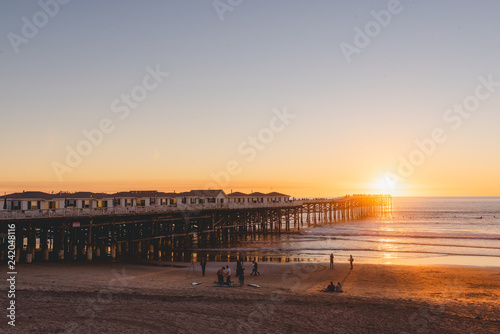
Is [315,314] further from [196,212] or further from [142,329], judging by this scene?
[196,212]

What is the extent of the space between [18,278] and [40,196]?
55.2 feet

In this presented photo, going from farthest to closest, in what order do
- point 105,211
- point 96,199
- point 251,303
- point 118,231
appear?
point 118,231 → point 96,199 → point 105,211 → point 251,303

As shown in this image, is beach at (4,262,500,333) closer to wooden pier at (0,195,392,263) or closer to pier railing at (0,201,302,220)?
pier railing at (0,201,302,220)

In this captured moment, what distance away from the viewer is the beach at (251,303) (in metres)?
14.2

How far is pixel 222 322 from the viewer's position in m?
14.5

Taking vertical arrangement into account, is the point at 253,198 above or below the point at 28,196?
below

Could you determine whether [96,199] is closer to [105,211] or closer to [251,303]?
[105,211]

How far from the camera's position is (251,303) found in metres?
17.2

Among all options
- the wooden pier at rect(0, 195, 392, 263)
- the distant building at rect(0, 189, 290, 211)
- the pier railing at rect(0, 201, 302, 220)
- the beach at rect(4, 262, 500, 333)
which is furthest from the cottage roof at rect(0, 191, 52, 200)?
the beach at rect(4, 262, 500, 333)

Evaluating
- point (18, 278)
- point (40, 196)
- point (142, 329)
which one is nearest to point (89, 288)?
point (18, 278)

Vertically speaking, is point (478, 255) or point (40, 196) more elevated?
point (40, 196)

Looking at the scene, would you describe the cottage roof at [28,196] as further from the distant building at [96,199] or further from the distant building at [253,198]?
the distant building at [253,198]

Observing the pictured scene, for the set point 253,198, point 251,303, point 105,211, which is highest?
point 253,198

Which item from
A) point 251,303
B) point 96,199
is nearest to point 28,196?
point 96,199
